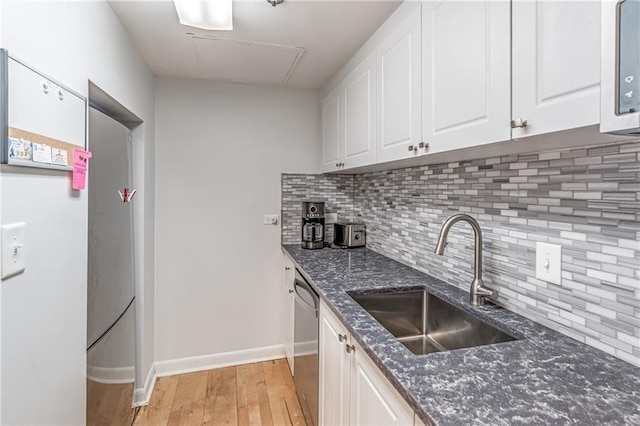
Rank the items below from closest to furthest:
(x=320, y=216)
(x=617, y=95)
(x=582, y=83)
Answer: (x=617, y=95) < (x=582, y=83) < (x=320, y=216)

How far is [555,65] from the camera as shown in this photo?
79cm

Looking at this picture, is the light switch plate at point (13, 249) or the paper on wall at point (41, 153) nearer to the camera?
the light switch plate at point (13, 249)

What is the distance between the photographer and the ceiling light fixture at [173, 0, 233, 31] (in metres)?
1.43

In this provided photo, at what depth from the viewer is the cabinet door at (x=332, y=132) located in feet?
7.57

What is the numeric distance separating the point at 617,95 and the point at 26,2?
1.43 m

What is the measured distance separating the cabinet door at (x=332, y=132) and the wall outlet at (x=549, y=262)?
139 centimetres

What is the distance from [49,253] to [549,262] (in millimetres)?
1643

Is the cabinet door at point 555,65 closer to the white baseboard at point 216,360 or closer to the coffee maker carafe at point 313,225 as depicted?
the coffee maker carafe at point 313,225

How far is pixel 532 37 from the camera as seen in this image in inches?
33.0

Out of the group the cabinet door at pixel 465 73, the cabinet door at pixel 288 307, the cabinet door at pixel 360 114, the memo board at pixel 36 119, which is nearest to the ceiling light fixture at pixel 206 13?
the memo board at pixel 36 119

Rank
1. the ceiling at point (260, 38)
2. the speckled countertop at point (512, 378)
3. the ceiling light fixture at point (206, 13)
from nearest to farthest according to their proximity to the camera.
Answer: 1. the speckled countertop at point (512, 378)
2. the ceiling light fixture at point (206, 13)
3. the ceiling at point (260, 38)

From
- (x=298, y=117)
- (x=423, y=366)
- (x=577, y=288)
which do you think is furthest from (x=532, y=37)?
(x=298, y=117)

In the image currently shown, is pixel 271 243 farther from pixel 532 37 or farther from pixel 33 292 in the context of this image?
pixel 532 37

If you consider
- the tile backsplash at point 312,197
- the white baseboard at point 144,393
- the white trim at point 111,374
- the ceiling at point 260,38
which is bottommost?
the white baseboard at point 144,393
